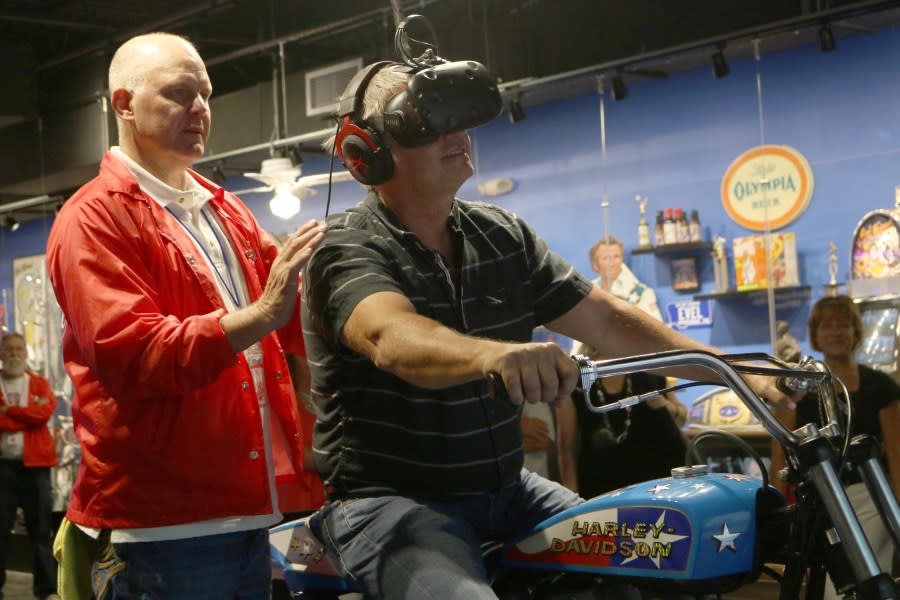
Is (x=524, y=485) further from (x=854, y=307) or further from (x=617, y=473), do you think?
(x=854, y=307)

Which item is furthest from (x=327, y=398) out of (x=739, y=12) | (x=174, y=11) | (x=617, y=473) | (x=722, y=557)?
(x=174, y=11)

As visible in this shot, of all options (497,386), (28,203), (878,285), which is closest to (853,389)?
(878,285)

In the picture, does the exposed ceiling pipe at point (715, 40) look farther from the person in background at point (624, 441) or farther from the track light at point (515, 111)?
the person in background at point (624, 441)

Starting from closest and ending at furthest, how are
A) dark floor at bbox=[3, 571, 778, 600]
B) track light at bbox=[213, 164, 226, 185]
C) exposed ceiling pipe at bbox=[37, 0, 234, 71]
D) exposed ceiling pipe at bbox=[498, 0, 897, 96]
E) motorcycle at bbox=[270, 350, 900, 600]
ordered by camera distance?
1. motorcycle at bbox=[270, 350, 900, 600]
2. dark floor at bbox=[3, 571, 778, 600]
3. exposed ceiling pipe at bbox=[498, 0, 897, 96]
4. exposed ceiling pipe at bbox=[37, 0, 234, 71]
5. track light at bbox=[213, 164, 226, 185]

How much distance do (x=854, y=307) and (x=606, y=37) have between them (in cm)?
309

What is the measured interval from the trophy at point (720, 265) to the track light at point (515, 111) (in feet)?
5.78

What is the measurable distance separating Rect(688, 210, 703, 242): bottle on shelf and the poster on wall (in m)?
6.43

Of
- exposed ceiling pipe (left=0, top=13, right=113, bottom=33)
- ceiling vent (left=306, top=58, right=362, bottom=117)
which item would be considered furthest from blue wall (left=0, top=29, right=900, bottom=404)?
exposed ceiling pipe (left=0, top=13, right=113, bottom=33)

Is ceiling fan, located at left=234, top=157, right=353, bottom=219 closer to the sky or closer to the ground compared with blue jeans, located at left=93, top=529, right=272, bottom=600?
closer to the sky

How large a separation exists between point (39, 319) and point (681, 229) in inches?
284

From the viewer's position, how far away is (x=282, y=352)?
2422 millimetres

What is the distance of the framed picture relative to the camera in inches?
320

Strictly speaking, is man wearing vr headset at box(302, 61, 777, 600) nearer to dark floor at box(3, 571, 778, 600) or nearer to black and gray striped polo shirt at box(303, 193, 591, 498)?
black and gray striped polo shirt at box(303, 193, 591, 498)

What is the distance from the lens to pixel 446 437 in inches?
81.3
